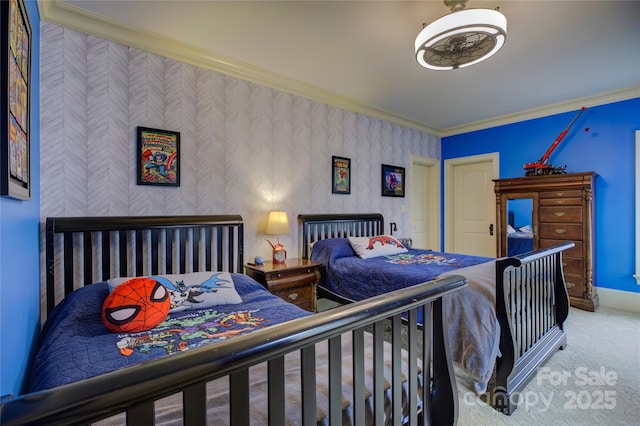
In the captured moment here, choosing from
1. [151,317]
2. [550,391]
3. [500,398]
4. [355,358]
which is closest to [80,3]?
[151,317]

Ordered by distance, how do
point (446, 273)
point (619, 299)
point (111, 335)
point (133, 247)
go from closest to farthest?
point (111, 335) → point (133, 247) → point (446, 273) → point (619, 299)

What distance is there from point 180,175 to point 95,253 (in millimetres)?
876

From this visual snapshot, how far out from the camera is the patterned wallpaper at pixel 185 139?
2125mm

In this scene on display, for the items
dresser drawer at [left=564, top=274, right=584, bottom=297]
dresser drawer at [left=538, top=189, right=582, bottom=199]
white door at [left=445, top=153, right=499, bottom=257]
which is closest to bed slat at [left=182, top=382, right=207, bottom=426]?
dresser drawer at [left=564, top=274, right=584, bottom=297]

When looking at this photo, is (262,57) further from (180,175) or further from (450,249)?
(450,249)

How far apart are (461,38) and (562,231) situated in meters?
2.92

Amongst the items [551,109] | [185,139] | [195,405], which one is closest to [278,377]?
[195,405]

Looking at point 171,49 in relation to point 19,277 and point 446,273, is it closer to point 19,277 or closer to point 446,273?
point 19,277

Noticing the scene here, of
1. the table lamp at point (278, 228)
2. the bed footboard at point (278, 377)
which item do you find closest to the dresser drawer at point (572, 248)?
the table lamp at point (278, 228)

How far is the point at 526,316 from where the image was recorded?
204 centimetres

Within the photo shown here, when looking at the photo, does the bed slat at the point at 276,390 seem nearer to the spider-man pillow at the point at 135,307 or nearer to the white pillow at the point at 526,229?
the spider-man pillow at the point at 135,307

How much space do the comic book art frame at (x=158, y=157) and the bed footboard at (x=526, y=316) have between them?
2.58 metres

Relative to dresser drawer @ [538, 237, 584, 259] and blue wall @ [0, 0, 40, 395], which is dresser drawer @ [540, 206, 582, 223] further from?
blue wall @ [0, 0, 40, 395]

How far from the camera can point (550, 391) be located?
1951mm
